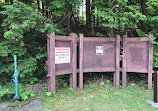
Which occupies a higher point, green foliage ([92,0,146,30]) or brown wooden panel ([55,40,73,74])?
green foliage ([92,0,146,30])

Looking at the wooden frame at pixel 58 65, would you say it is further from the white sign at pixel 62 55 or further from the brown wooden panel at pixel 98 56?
the brown wooden panel at pixel 98 56

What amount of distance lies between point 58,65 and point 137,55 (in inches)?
125

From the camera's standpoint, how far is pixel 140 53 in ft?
18.9

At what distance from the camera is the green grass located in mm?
3905

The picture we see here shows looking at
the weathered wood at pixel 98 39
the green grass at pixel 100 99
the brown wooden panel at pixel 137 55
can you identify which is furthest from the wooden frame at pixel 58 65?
the brown wooden panel at pixel 137 55

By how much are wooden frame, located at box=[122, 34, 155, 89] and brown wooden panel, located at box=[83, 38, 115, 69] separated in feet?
1.78

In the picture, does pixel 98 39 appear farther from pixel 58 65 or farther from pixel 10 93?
pixel 10 93

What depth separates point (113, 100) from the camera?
446 centimetres

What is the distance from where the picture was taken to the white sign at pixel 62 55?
485 cm

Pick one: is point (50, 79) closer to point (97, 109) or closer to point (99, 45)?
point (97, 109)

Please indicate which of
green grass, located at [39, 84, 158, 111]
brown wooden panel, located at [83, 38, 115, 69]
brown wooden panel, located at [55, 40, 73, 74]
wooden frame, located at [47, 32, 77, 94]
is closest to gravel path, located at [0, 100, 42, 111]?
green grass, located at [39, 84, 158, 111]

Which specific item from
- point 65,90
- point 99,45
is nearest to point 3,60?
point 65,90

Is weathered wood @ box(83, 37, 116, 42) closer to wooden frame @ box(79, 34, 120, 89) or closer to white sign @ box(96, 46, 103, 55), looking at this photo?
wooden frame @ box(79, 34, 120, 89)

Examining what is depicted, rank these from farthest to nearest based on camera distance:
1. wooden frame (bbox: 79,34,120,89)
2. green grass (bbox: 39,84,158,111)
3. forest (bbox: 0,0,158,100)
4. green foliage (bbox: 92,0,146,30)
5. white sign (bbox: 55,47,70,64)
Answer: wooden frame (bbox: 79,34,120,89) → green foliage (bbox: 92,0,146,30) → white sign (bbox: 55,47,70,64) → forest (bbox: 0,0,158,100) → green grass (bbox: 39,84,158,111)
